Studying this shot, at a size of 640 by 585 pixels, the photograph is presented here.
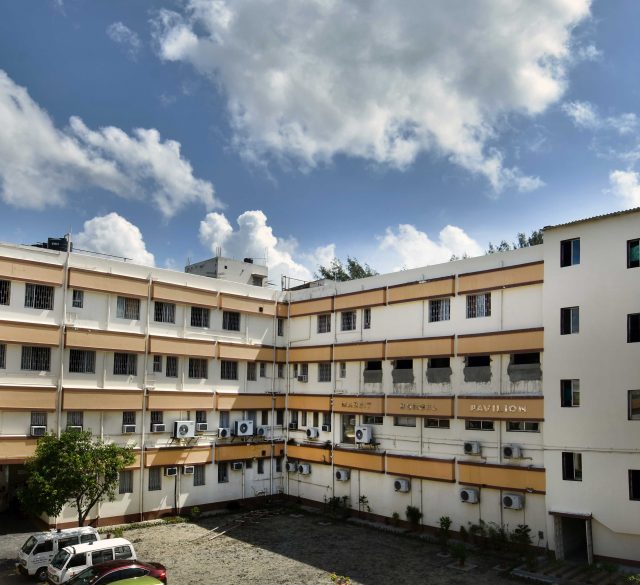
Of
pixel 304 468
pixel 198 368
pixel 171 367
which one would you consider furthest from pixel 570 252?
pixel 171 367

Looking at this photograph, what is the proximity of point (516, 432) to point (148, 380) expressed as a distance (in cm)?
1759

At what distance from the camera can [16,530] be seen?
27.3 meters

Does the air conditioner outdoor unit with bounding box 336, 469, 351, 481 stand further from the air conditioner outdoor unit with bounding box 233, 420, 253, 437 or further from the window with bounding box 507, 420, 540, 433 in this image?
the window with bounding box 507, 420, 540, 433

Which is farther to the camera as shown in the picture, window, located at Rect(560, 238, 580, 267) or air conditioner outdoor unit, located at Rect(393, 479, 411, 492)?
air conditioner outdoor unit, located at Rect(393, 479, 411, 492)

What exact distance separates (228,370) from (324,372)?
17.5 feet

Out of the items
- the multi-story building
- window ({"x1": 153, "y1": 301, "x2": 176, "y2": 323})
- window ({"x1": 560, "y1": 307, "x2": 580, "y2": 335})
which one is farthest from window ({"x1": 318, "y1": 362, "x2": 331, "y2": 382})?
window ({"x1": 560, "y1": 307, "x2": 580, "y2": 335})

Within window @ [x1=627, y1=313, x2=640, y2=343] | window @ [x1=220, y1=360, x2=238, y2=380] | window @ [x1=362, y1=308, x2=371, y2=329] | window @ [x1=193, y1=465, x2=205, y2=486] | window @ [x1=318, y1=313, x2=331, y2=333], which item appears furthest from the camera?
window @ [x1=318, y1=313, x2=331, y2=333]

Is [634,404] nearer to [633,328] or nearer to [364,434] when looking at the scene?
[633,328]

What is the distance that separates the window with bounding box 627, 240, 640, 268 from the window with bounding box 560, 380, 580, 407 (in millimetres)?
4822

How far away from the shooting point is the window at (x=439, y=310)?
28.4 meters

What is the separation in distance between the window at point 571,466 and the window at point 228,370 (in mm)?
17724

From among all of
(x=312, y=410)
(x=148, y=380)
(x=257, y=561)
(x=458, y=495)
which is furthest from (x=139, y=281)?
(x=458, y=495)

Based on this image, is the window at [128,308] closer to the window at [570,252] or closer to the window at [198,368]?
the window at [198,368]

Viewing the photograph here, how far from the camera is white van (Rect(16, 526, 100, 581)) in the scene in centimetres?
2152
